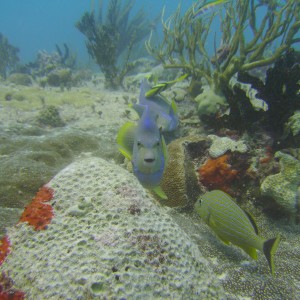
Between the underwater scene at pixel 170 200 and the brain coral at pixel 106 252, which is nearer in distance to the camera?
the brain coral at pixel 106 252

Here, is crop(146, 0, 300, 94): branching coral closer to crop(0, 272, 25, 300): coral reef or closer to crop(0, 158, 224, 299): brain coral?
crop(0, 158, 224, 299): brain coral

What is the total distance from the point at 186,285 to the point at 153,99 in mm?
2920

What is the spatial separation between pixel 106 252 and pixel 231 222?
0.97 metres

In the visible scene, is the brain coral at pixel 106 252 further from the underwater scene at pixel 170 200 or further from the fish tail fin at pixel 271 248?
the fish tail fin at pixel 271 248

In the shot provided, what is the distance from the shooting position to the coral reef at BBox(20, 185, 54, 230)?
1710 mm

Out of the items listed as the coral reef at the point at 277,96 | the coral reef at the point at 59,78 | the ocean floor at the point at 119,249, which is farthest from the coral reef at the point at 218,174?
the coral reef at the point at 59,78

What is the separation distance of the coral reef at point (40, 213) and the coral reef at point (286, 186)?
214 centimetres

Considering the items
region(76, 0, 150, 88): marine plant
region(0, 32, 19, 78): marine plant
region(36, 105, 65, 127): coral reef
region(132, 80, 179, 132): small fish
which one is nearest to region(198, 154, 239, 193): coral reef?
region(132, 80, 179, 132): small fish

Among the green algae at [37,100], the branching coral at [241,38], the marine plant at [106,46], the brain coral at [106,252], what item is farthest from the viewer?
the marine plant at [106,46]

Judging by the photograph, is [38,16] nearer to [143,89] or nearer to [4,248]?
[143,89]

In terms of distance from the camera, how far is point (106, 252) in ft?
4.64

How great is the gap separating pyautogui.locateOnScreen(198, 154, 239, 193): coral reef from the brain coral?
1270mm

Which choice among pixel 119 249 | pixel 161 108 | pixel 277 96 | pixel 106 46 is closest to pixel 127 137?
pixel 119 249

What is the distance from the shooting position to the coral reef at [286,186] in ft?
8.00
